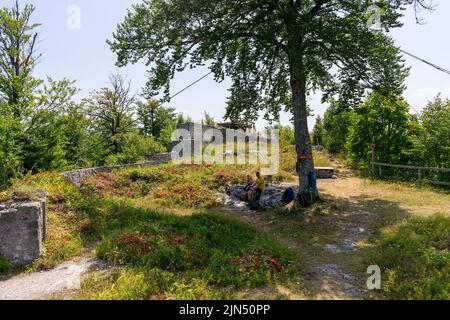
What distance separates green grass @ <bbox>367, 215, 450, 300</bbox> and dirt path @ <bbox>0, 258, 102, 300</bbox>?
6.90m

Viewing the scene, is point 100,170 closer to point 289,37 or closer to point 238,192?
point 238,192

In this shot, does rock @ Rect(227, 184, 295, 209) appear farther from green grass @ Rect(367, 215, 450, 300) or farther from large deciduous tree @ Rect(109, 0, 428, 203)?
green grass @ Rect(367, 215, 450, 300)

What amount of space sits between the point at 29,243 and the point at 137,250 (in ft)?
9.66

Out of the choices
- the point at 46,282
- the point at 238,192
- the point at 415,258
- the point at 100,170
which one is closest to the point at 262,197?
the point at 238,192

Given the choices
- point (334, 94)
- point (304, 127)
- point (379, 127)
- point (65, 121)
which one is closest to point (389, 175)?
point (379, 127)

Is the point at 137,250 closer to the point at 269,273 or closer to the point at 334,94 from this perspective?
the point at 269,273

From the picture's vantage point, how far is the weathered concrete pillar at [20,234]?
8086mm

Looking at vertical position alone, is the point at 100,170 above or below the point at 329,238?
above

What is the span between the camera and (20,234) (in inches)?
321

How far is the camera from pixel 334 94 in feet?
54.8

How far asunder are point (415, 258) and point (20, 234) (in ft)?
34.3

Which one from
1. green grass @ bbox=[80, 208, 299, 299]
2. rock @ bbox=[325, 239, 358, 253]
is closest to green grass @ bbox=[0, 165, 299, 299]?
green grass @ bbox=[80, 208, 299, 299]

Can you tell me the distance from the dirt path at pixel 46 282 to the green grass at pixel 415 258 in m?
6.90
